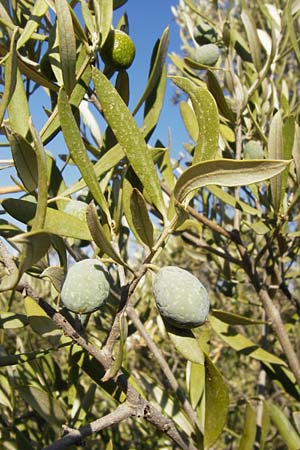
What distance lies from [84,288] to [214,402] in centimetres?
32

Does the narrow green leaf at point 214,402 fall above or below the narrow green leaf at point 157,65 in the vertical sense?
below

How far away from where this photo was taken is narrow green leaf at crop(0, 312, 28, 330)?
80cm

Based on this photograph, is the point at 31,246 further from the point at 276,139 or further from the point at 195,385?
the point at 195,385

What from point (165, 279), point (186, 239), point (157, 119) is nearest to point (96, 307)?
point (165, 279)

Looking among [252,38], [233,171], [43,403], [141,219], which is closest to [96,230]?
[141,219]

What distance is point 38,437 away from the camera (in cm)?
141

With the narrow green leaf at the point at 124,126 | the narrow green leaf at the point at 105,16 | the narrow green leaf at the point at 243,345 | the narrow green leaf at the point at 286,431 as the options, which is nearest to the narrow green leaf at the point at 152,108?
the narrow green leaf at the point at 105,16

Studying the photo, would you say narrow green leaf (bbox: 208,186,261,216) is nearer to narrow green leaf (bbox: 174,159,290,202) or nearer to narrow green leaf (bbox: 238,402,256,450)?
narrow green leaf (bbox: 238,402,256,450)

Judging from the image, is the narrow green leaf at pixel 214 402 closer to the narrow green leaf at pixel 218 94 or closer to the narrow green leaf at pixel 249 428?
the narrow green leaf at pixel 249 428

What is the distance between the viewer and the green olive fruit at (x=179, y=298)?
0.61m

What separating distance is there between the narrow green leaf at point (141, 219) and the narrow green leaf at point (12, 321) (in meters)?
0.30

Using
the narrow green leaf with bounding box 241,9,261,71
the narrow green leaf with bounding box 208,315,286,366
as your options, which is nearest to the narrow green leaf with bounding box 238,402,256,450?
the narrow green leaf with bounding box 208,315,286,366

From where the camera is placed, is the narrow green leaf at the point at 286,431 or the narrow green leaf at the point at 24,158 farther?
the narrow green leaf at the point at 286,431

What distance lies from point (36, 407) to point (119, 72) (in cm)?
73
